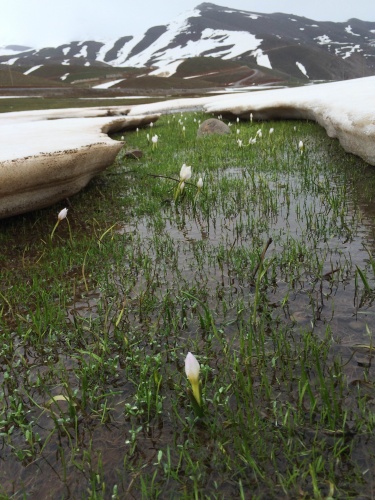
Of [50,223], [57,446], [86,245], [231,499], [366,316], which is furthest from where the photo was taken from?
[50,223]

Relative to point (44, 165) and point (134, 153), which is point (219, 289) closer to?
point (44, 165)

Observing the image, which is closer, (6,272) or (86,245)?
(6,272)

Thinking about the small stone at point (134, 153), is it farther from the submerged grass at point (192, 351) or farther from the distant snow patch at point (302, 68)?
the distant snow patch at point (302, 68)

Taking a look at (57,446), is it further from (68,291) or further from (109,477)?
(68,291)

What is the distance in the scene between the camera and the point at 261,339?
3.03 m

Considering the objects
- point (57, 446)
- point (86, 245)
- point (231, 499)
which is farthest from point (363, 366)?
point (86, 245)

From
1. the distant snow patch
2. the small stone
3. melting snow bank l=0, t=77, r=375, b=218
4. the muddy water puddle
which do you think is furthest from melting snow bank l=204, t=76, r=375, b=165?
the distant snow patch

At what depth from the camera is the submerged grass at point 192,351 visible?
2.21 meters

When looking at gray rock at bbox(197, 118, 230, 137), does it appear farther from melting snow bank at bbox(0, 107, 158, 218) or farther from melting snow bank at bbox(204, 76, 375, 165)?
melting snow bank at bbox(0, 107, 158, 218)

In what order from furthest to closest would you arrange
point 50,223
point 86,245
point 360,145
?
point 360,145
point 50,223
point 86,245

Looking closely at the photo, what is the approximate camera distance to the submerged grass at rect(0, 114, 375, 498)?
2215 millimetres

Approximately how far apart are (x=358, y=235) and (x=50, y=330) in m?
3.53

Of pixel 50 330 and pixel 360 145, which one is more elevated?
pixel 360 145

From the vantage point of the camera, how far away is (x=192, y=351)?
3162 millimetres
